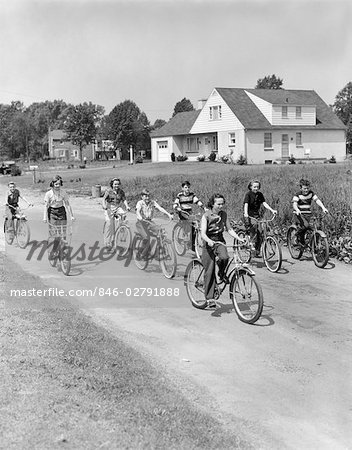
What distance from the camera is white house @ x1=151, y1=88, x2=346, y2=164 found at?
182ft

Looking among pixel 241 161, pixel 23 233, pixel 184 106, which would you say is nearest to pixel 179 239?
pixel 23 233

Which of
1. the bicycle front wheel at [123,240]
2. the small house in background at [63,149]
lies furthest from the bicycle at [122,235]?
the small house in background at [63,149]

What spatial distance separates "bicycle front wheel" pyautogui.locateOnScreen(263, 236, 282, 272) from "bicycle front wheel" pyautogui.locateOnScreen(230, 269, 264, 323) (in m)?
3.69

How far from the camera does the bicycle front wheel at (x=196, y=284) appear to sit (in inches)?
368

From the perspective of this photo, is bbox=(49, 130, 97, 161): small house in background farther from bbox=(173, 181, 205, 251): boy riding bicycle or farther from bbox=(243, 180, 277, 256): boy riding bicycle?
bbox=(243, 180, 277, 256): boy riding bicycle

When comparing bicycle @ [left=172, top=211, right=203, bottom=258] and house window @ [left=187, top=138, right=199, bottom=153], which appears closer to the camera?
bicycle @ [left=172, top=211, right=203, bottom=258]

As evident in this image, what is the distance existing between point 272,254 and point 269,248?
164mm

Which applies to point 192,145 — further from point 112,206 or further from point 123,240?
point 123,240

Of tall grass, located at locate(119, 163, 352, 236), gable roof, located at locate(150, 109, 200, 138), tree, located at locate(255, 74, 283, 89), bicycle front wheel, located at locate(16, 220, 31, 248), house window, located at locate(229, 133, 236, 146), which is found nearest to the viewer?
tall grass, located at locate(119, 163, 352, 236)

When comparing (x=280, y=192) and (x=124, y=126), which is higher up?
(x=124, y=126)

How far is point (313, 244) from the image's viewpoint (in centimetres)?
1309

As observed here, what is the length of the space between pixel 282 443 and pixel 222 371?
1.78m

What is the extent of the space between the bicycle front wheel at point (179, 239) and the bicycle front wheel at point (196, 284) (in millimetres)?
4505


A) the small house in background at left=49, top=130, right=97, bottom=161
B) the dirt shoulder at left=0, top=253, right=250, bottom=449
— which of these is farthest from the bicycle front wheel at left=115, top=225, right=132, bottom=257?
the small house in background at left=49, top=130, right=97, bottom=161
